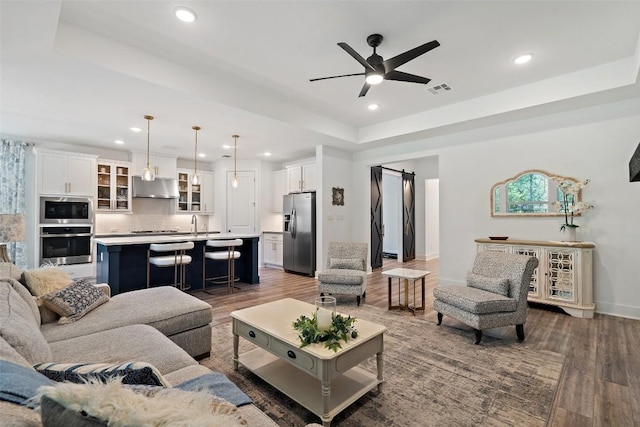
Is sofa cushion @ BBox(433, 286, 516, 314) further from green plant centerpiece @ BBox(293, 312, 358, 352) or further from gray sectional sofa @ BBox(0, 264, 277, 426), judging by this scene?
gray sectional sofa @ BBox(0, 264, 277, 426)

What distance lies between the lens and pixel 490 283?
3.32m

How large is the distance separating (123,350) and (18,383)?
1142 millimetres

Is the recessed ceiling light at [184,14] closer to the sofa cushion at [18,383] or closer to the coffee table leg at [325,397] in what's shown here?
the sofa cushion at [18,383]

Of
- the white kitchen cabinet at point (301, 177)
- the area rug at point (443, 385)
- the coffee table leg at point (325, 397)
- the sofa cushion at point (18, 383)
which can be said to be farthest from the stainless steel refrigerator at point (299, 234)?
the sofa cushion at point (18, 383)

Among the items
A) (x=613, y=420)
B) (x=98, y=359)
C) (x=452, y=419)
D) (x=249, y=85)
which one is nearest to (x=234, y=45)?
(x=249, y=85)

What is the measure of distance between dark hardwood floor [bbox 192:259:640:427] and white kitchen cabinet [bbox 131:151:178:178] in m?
3.26

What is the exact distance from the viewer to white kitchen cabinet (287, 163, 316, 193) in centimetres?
686

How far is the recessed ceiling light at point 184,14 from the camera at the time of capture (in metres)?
2.52

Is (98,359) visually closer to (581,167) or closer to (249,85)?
(249,85)

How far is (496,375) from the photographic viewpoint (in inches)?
96.7

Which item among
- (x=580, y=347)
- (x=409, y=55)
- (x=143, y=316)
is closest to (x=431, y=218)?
(x=580, y=347)

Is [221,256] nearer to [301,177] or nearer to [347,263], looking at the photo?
[347,263]

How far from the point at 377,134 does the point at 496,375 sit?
4.24 m

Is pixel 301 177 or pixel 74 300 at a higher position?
pixel 301 177
